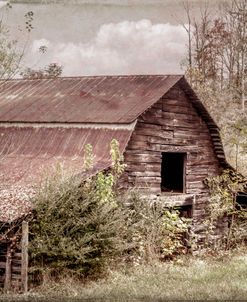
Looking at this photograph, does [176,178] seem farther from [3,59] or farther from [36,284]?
[36,284]

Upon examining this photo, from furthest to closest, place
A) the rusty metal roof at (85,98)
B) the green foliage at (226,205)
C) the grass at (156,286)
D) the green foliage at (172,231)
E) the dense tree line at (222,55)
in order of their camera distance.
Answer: the dense tree line at (222,55), the green foliage at (226,205), the rusty metal roof at (85,98), the green foliage at (172,231), the grass at (156,286)

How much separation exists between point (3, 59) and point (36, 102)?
7.81 feet

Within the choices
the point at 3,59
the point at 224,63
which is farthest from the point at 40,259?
the point at 224,63

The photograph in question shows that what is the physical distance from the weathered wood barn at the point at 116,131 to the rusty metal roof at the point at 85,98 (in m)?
0.04

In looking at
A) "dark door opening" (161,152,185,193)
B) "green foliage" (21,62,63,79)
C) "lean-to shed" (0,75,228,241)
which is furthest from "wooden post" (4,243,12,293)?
"green foliage" (21,62,63,79)

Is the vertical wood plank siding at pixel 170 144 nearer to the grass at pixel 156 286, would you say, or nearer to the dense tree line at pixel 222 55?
the grass at pixel 156 286

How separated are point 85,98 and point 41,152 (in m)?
3.01

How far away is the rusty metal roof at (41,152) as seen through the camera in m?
18.2

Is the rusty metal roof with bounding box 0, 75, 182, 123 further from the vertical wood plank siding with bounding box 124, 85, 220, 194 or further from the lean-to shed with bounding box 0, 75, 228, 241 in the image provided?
the vertical wood plank siding with bounding box 124, 85, 220, 194

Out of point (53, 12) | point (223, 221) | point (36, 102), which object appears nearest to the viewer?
point (53, 12)

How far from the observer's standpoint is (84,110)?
2173 cm

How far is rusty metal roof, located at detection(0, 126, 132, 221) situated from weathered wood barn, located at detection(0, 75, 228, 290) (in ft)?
0.11

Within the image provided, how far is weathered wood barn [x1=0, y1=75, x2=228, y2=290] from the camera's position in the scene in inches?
789

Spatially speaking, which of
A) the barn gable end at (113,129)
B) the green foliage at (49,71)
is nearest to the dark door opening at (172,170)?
the barn gable end at (113,129)
